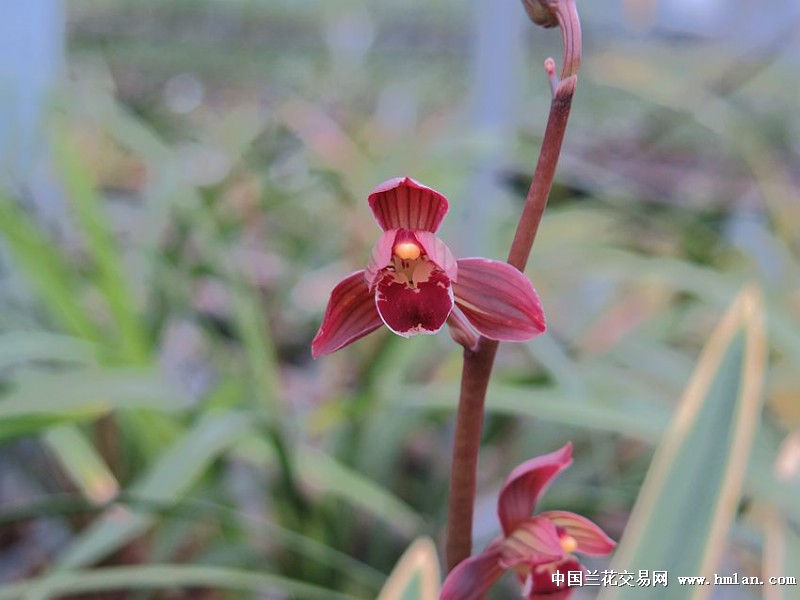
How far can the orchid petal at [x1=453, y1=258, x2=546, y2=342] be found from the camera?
0.91 ft

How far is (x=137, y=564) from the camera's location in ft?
2.72

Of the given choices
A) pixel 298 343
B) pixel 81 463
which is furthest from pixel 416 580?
pixel 298 343

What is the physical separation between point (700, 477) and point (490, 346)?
136mm

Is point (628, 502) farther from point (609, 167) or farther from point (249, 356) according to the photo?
point (609, 167)

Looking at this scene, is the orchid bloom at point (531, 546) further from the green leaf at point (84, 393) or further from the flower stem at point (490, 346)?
the green leaf at point (84, 393)

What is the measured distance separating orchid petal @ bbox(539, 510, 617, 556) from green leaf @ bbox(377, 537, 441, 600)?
6 centimetres

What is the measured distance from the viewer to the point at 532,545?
0.30 meters

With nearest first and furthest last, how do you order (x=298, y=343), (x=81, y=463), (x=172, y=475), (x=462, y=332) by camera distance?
1. (x=462, y=332)
2. (x=172, y=475)
3. (x=81, y=463)
4. (x=298, y=343)

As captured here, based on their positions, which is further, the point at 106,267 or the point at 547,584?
the point at 106,267

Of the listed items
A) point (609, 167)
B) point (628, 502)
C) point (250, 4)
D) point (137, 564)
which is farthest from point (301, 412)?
point (250, 4)

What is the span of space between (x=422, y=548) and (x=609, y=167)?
1645 mm

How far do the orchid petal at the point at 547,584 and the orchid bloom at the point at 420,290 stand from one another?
0.09 m

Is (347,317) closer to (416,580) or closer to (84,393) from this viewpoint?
(416,580)

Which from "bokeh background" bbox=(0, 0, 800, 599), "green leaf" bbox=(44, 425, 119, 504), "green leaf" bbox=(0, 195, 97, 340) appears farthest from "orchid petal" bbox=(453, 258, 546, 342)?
"green leaf" bbox=(0, 195, 97, 340)
